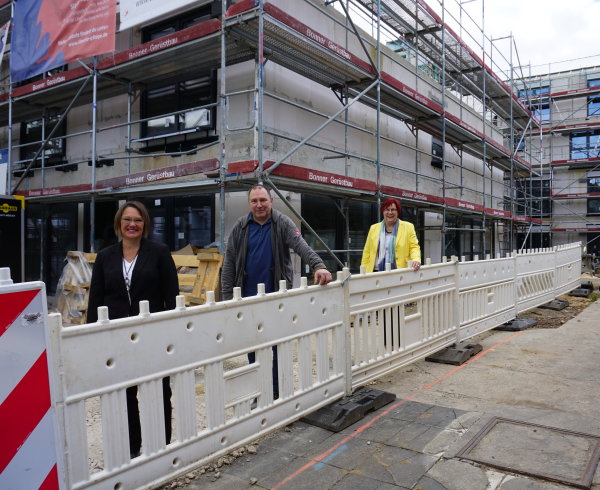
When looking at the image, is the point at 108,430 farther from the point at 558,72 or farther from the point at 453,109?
the point at 558,72

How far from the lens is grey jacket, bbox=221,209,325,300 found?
13.0ft

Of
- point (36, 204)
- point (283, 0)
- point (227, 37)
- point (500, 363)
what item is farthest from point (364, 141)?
point (36, 204)

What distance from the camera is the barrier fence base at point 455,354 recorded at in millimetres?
5403

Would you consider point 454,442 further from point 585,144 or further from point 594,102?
point 594,102

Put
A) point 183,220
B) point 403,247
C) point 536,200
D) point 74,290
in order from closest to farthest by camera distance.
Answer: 1. point 403,247
2. point 74,290
3. point 183,220
4. point 536,200

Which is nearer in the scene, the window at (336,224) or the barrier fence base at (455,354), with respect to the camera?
the barrier fence base at (455,354)

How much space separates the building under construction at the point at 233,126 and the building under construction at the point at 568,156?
14.6 m

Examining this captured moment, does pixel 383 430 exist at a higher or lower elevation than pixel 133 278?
lower

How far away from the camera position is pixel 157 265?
129 inches

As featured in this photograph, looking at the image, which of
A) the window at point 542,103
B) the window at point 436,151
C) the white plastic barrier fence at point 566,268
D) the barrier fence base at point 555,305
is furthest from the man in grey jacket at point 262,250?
the window at point 542,103

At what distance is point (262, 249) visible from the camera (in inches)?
157

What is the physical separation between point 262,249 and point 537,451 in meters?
2.42

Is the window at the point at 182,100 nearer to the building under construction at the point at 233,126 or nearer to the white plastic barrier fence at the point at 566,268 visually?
the building under construction at the point at 233,126

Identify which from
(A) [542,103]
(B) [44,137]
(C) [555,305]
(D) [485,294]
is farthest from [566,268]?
(A) [542,103]
